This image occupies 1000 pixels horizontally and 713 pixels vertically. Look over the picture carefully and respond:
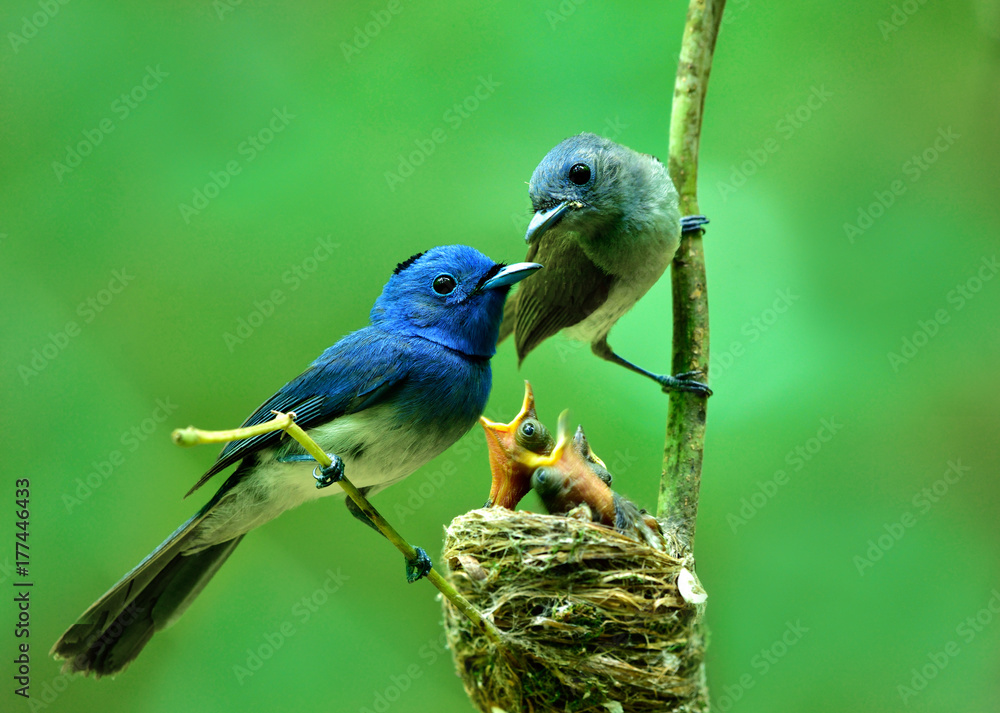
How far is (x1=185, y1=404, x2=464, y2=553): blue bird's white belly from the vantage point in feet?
7.72

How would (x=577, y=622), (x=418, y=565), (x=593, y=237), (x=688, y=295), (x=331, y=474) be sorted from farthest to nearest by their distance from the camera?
(x=593, y=237)
(x=688, y=295)
(x=577, y=622)
(x=418, y=565)
(x=331, y=474)

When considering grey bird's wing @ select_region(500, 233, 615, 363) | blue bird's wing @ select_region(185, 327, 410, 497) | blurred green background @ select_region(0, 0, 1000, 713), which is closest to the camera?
blue bird's wing @ select_region(185, 327, 410, 497)

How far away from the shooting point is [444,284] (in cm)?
238

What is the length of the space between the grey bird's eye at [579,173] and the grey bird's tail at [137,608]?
188 centimetres

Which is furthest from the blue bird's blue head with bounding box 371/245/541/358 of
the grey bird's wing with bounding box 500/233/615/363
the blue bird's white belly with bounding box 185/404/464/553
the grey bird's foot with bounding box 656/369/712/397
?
the grey bird's wing with bounding box 500/233/615/363

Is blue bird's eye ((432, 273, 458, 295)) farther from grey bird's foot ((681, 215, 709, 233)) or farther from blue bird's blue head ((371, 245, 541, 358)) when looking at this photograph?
grey bird's foot ((681, 215, 709, 233))

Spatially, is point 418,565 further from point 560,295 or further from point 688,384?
point 560,295

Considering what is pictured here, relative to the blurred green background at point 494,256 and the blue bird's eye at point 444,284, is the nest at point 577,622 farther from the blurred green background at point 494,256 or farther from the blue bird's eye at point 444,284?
the blurred green background at point 494,256

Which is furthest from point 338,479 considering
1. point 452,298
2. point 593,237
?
point 593,237

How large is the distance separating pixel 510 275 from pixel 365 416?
25.0 inches

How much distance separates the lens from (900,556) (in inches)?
172

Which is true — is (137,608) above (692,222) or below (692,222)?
below

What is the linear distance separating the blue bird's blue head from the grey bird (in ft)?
2.04

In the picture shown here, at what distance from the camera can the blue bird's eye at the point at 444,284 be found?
237cm
